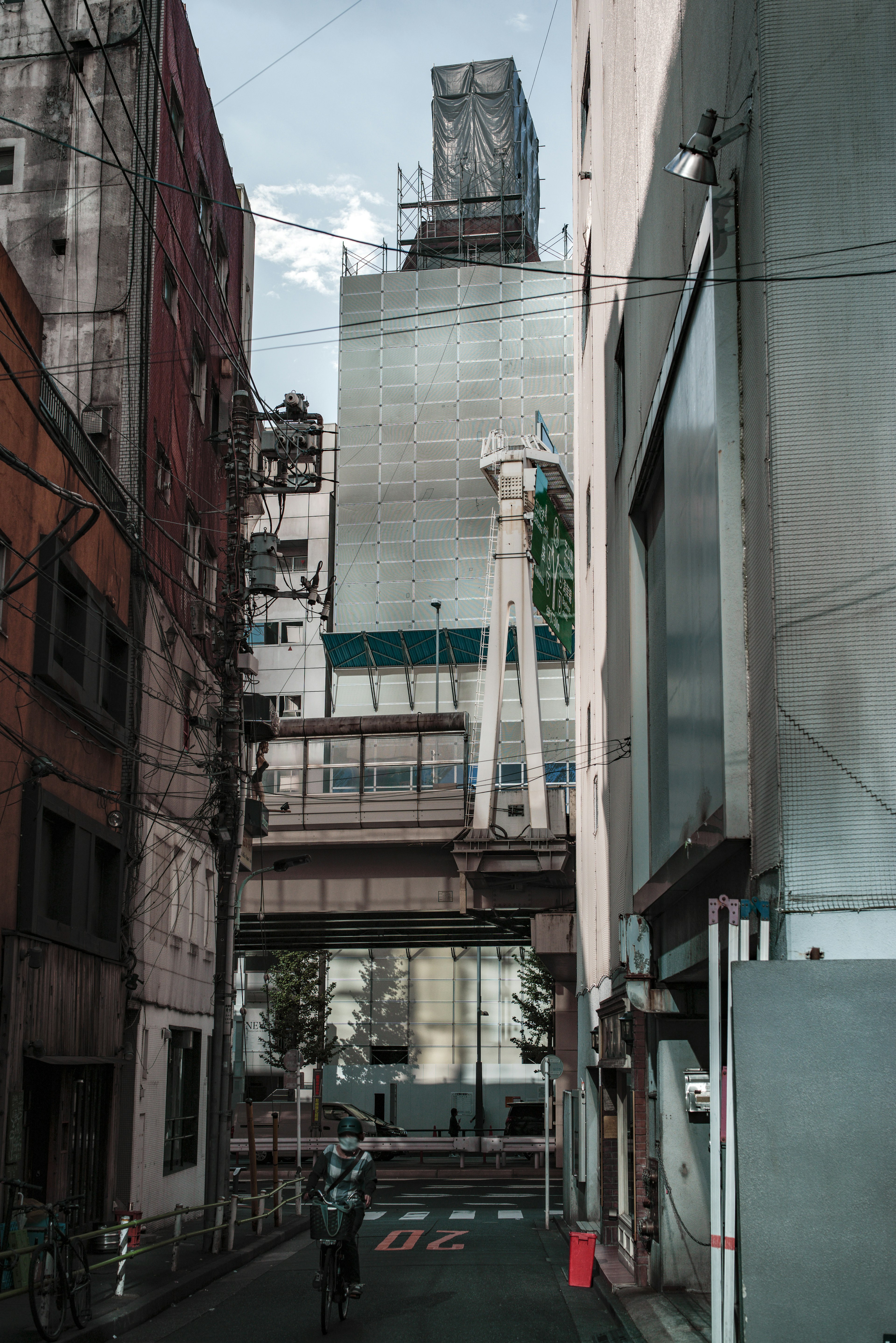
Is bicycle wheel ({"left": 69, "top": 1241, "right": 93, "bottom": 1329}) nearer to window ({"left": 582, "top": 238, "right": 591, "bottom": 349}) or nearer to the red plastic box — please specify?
the red plastic box

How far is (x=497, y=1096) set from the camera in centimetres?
6450

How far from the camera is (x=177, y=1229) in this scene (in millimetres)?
15492

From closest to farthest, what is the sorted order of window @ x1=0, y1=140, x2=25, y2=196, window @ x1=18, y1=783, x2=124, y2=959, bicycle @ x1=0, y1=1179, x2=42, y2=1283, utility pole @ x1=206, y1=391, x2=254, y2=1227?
bicycle @ x1=0, y1=1179, x2=42, y2=1283, window @ x1=18, y1=783, x2=124, y2=959, utility pole @ x1=206, y1=391, x2=254, y2=1227, window @ x1=0, y1=140, x2=25, y2=196

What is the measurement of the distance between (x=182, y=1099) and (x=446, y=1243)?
26.3ft

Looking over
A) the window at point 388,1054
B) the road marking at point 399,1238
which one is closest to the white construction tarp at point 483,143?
the window at point 388,1054

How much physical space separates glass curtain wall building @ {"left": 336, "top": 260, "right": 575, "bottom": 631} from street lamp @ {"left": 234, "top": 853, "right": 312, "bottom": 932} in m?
32.8

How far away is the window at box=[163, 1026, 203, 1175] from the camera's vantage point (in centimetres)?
2555

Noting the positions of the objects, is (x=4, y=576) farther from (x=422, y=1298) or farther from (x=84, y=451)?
(x=422, y=1298)

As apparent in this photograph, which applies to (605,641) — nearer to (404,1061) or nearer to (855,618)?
(855,618)

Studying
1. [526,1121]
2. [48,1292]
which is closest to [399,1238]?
[48,1292]

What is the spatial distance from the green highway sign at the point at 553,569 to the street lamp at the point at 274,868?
809cm

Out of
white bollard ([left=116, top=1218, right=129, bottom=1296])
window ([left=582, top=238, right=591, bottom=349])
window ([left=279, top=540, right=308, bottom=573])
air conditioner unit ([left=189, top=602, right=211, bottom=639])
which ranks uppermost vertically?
window ([left=279, top=540, right=308, bottom=573])

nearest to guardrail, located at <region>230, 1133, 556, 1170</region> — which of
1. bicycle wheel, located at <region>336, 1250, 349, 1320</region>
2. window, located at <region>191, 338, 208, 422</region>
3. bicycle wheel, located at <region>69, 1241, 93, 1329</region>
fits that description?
window, located at <region>191, 338, 208, 422</region>

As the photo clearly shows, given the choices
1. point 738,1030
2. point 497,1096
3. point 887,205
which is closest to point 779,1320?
point 738,1030
